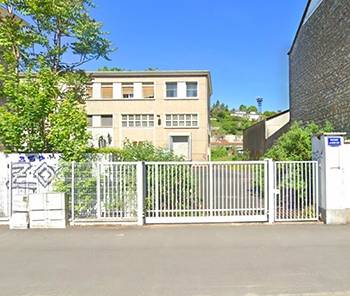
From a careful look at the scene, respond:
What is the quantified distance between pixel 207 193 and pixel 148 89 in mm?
25966

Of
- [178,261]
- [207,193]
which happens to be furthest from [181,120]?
[178,261]

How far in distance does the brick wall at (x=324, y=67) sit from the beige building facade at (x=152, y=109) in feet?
41.2

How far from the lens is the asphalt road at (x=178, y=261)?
19.3 feet

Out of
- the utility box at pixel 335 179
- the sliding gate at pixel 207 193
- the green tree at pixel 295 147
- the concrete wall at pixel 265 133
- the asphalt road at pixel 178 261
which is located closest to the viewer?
the asphalt road at pixel 178 261

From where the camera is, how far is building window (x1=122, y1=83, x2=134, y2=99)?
36.2 metres

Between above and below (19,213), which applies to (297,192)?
above

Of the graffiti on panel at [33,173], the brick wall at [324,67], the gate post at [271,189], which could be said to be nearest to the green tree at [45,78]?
the graffiti on panel at [33,173]

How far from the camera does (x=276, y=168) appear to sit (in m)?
11.3

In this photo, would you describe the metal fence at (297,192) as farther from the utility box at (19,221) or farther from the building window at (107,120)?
the building window at (107,120)

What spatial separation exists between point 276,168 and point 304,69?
12.4 m

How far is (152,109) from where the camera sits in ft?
117

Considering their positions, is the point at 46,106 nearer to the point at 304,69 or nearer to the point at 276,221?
the point at 276,221

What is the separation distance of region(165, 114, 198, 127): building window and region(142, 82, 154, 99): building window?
7.75ft

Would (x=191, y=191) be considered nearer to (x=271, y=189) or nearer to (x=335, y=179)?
(x=271, y=189)
